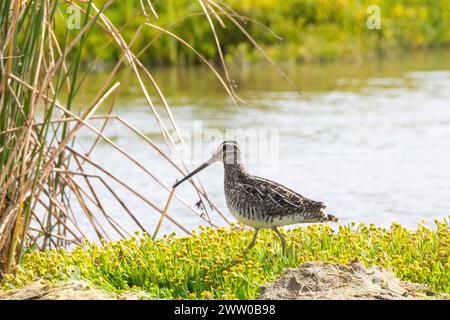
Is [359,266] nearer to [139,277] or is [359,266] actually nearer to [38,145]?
[139,277]

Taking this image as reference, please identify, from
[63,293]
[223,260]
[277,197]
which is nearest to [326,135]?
[277,197]

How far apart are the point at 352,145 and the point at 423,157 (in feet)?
4.47

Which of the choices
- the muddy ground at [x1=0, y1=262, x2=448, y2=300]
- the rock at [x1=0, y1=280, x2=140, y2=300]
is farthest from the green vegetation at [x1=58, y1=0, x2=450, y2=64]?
the muddy ground at [x1=0, y1=262, x2=448, y2=300]

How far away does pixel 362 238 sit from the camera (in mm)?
7148

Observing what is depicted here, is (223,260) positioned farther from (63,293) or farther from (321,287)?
(63,293)

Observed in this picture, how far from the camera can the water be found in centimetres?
1098

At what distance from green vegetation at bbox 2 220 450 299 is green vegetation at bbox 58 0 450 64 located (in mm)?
15030

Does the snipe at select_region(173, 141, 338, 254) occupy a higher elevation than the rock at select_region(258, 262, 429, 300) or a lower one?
higher

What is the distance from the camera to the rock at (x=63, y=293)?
19.9 ft

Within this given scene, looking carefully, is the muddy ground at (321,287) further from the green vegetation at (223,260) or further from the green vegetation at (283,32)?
the green vegetation at (283,32)

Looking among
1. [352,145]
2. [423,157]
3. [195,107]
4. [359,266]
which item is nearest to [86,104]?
[195,107]

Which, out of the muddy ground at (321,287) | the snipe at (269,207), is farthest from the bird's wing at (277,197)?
the muddy ground at (321,287)

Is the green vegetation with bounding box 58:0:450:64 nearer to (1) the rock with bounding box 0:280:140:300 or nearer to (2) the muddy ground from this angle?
(1) the rock with bounding box 0:280:140:300

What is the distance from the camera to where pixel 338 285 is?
5984 millimetres
